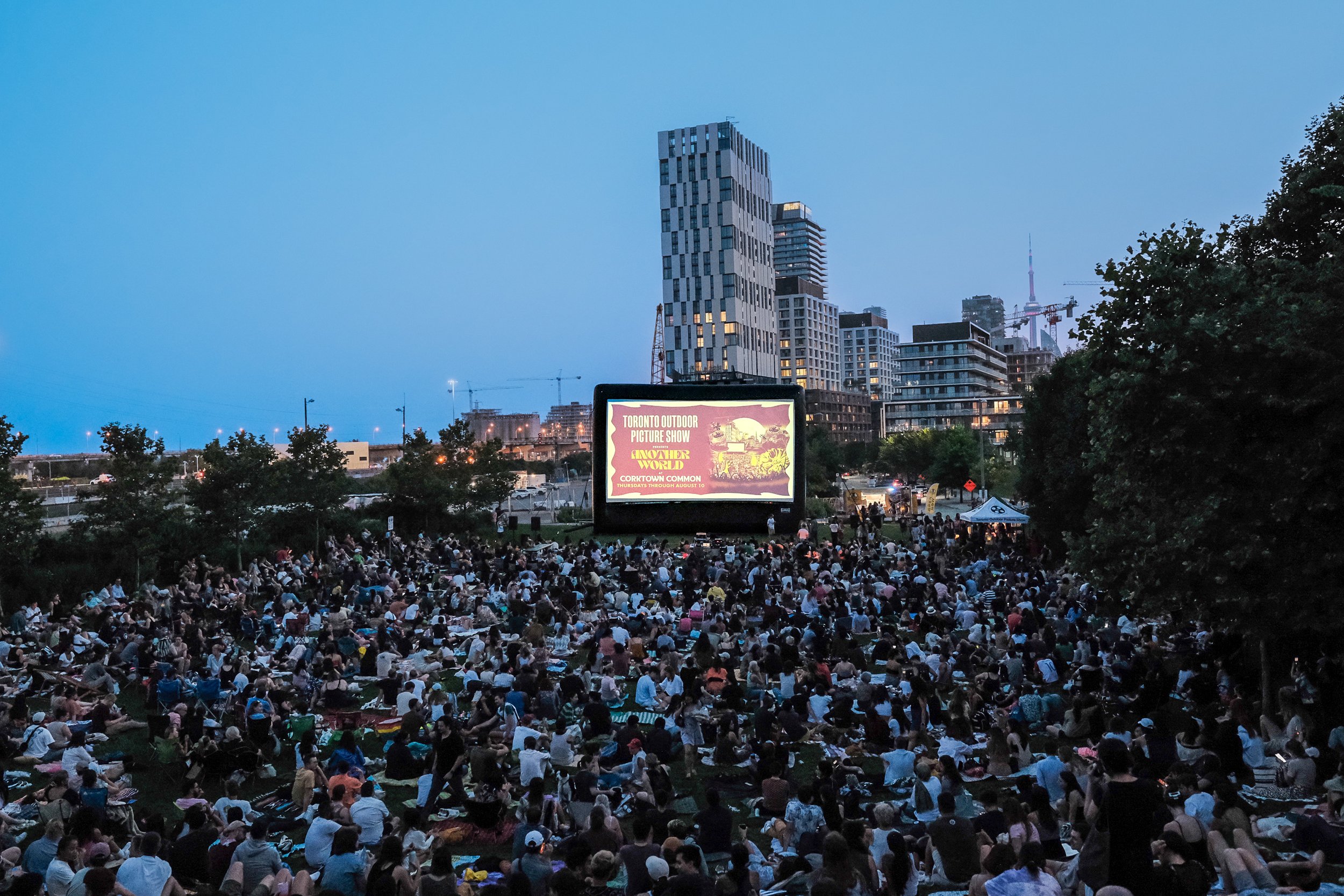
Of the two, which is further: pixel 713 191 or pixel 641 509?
pixel 713 191

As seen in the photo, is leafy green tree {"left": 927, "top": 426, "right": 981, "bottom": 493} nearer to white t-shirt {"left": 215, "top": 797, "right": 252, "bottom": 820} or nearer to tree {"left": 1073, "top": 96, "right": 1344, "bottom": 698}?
tree {"left": 1073, "top": 96, "right": 1344, "bottom": 698}

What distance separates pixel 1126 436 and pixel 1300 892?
5462 millimetres

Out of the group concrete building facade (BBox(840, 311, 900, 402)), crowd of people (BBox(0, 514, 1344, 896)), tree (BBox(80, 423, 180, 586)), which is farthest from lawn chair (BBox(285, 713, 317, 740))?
concrete building facade (BBox(840, 311, 900, 402))

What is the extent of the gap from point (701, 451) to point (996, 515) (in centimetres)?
918

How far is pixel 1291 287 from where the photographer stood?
9.52 m

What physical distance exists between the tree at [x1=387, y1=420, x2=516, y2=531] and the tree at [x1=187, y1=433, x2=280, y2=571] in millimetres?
9167

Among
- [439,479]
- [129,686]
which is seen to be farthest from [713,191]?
[129,686]

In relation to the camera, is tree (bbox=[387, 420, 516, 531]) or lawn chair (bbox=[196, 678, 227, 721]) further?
tree (bbox=[387, 420, 516, 531])

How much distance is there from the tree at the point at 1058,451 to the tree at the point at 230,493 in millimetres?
22545

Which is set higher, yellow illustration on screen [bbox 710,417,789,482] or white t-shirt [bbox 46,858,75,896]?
yellow illustration on screen [bbox 710,417,789,482]

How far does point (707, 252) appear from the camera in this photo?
9325cm

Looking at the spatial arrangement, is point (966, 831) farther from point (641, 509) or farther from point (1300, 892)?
point (641, 509)

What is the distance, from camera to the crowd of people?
21.1 ft

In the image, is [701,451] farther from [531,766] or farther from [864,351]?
[864,351]
